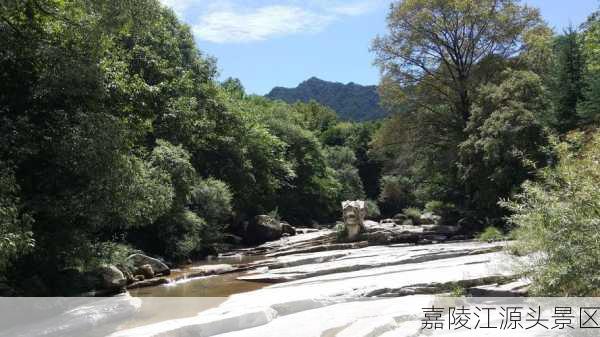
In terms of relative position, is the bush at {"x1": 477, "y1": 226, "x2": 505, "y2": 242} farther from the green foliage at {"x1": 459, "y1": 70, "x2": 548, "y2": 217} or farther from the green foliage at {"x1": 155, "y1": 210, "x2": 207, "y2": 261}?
the green foliage at {"x1": 155, "y1": 210, "x2": 207, "y2": 261}

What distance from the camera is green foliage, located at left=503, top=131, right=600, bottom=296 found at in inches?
221

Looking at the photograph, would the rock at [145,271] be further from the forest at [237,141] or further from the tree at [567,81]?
the tree at [567,81]

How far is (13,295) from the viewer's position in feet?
33.5

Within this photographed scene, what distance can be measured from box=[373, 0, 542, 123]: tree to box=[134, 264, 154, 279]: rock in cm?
2104

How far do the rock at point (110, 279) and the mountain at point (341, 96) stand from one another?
119476 millimetres

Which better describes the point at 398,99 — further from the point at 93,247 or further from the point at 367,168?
the point at 367,168

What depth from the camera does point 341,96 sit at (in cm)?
15288

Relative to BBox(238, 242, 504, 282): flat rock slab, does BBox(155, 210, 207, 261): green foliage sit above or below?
above

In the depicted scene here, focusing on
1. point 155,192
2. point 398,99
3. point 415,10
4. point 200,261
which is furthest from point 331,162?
point 155,192

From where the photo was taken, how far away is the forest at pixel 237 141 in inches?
338

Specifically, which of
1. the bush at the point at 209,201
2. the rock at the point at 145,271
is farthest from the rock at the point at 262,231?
the rock at the point at 145,271

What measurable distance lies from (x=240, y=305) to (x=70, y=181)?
14.4ft

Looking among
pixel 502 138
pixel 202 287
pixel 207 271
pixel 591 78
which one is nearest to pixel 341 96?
pixel 502 138

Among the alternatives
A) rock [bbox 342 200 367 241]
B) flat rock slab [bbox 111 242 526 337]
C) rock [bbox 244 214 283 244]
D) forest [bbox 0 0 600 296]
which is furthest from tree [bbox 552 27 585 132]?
rock [bbox 244 214 283 244]
